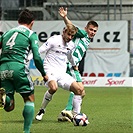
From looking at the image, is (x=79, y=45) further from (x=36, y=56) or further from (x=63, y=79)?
(x=36, y=56)

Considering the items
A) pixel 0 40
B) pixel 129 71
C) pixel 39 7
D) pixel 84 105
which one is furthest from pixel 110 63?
pixel 0 40

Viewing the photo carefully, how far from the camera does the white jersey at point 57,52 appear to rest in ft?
36.3

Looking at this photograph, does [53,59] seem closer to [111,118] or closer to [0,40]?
[111,118]

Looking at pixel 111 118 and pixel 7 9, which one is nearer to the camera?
pixel 111 118

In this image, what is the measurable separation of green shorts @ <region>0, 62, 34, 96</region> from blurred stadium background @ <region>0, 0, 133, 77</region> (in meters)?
19.3

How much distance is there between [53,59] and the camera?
36.5ft

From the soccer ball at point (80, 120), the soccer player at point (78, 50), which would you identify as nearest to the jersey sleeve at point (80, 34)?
the soccer player at point (78, 50)

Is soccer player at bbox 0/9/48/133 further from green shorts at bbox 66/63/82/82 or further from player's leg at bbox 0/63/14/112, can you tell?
green shorts at bbox 66/63/82/82

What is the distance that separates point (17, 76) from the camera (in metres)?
8.28

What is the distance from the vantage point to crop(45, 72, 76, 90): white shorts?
1051 centimetres

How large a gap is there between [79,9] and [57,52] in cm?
1736

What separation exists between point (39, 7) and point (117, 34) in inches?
171

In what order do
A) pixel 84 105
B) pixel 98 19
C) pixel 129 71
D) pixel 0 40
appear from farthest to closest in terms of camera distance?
1. pixel 98 19
2. pixel 129 71
3. pixel 84 105
4. pixel 0 40

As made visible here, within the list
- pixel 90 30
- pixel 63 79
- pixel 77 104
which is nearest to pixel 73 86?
pixel 63 79
